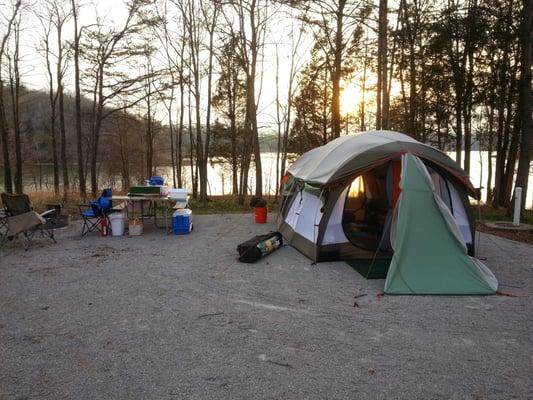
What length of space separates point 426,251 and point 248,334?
8.09 feet

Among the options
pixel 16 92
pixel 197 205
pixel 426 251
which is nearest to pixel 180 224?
pixel 197 205

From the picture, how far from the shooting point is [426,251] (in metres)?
4.61

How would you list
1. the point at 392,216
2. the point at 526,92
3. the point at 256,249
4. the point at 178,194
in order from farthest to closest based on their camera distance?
the point at 526,92 < the point at 178,194 < the point at 256,249 < the point at 392,216

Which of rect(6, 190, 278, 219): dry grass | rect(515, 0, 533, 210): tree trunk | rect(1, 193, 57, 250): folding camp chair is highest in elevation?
rect(515, 0, 533, 210): tree trunk

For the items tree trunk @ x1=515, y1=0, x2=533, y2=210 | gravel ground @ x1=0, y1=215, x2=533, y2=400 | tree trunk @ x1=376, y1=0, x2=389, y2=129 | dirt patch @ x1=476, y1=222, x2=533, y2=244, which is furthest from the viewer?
tree trunk @ x1=376, y1=0, x2=389, y2=129

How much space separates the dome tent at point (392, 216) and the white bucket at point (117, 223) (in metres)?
3.09

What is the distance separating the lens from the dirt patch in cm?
729

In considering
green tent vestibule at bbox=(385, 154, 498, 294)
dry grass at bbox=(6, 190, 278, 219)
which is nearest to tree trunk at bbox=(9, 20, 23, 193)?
dry grass at bbox=(6, 190, 278, 219)

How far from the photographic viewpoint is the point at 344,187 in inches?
218

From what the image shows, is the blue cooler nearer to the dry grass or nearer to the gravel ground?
the gravel ground

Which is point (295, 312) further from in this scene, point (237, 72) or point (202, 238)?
point (237, 72)

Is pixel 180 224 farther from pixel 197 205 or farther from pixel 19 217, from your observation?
pixel 197 205

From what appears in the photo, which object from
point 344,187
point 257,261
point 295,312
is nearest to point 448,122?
point 344,187

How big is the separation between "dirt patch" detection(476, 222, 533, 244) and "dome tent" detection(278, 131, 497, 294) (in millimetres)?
2343
